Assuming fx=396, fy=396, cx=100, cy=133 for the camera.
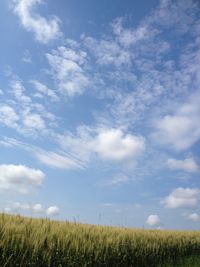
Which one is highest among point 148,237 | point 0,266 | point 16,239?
point 148,237

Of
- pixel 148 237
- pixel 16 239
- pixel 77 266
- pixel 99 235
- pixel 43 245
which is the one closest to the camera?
pixel 16 239

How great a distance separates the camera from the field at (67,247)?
7230 millimetres

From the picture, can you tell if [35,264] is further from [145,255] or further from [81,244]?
[145,255]

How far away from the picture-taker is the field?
23.7ft

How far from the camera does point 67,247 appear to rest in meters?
8.52

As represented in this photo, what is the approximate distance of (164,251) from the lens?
575 inches

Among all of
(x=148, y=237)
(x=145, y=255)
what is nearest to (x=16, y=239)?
A: (x=145, y=255)

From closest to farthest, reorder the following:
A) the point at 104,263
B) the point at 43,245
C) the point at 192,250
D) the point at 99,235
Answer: the point at 43,245 < the point at 104,263 < the point at 99,235 < the point at 192,250

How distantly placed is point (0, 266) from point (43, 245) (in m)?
1.25

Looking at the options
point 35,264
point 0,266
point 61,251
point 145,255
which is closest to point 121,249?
point 145,255

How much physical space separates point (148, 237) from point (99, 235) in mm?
4236

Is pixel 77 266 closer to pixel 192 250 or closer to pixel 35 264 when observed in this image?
pixel 35 264

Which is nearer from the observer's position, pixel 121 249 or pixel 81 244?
pixel 81 244

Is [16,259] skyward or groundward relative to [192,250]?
groundward
